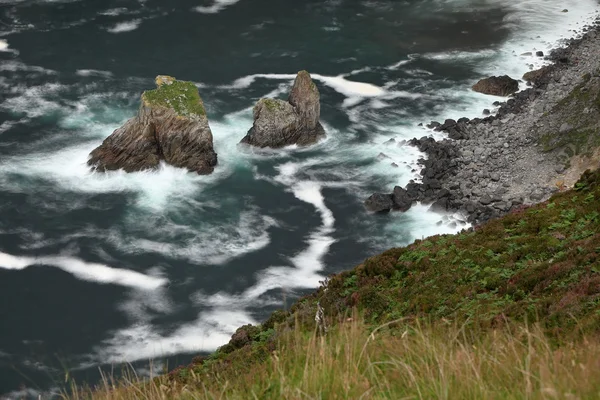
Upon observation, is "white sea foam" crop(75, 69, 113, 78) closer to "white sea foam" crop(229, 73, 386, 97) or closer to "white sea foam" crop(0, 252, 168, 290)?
"white sea foam" crop(229, 73, 386, 97)

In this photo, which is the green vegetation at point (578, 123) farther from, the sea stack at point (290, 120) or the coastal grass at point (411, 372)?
the coastal grass at point (411, 372)

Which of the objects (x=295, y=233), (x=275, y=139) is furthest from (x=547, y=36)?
(x=295, y=233)

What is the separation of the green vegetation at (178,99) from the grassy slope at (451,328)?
27.6m

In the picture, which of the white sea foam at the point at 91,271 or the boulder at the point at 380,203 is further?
the boulder at the point at 380,203

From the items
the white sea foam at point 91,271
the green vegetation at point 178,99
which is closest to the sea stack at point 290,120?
the green vegetation at point 178,99

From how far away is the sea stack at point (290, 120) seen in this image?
5778 cm

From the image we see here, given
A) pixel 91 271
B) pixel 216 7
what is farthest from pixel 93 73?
pixel 91 271

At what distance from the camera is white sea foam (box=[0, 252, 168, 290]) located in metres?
45.5

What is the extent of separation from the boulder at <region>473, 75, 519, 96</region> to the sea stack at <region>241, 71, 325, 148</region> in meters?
14.5

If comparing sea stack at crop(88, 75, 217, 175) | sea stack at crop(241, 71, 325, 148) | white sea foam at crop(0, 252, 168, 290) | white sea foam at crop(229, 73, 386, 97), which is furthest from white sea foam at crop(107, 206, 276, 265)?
white sea foam at crop(229, 73, 386, 97)

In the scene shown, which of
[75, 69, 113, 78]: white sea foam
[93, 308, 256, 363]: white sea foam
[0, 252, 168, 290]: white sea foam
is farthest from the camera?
[75, 69, 113, 78]: white sea foam

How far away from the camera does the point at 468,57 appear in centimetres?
7281

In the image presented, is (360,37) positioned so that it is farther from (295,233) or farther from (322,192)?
(295,233)

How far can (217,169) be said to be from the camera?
184 ft
